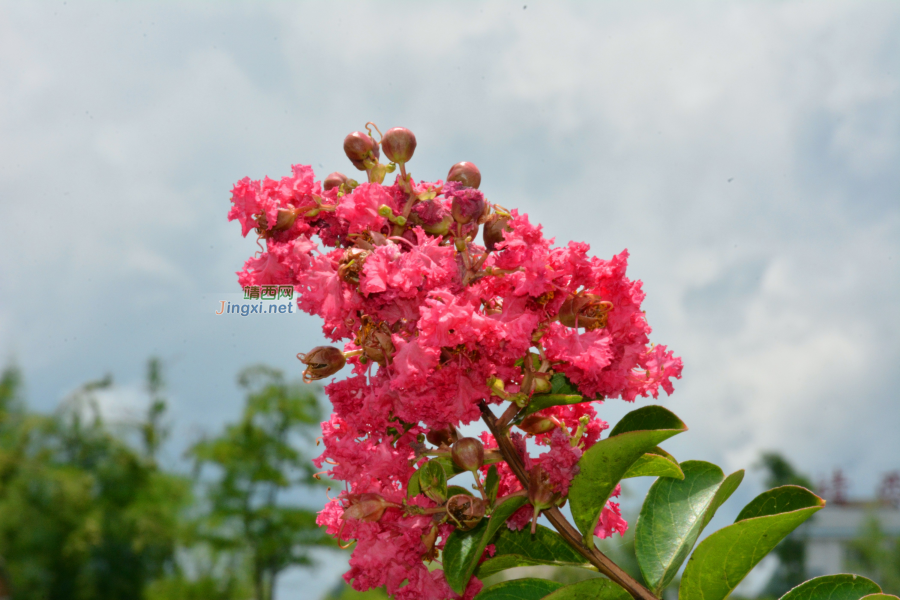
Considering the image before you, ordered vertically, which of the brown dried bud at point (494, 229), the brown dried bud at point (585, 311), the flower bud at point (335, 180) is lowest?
the brown dried bud at point (585, 311)

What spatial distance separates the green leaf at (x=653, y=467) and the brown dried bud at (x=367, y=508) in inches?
15.1

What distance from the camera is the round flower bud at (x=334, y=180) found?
115cm

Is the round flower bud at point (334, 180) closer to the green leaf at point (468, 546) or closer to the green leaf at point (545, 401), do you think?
the green leaf at point (545, 401)

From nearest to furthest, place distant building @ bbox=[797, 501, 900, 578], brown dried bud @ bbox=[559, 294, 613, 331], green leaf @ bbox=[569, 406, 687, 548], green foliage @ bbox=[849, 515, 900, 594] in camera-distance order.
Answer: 1. green leaf @ bbox=[569, 406, 687, 548]
2. brown dried bud @ bbox=[559, 294, 613, 331]
3. green foliage @ bbox=[849, 515, 900, 594]
4. distant building @ bbox=[797, 501, 900, 578]

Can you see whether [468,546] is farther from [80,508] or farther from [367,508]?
[80,508]

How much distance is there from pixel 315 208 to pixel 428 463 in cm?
47

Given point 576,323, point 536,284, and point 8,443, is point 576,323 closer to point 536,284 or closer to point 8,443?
point 536,284

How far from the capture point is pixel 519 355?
37.8 inches

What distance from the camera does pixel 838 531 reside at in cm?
1767

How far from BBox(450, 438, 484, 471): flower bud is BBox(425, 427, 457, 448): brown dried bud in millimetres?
66

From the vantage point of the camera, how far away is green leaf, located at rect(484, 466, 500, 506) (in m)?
1.01

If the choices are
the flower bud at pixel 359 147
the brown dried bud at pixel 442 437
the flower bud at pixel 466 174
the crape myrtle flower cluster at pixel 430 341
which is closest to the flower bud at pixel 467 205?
the crape myrtle flower cluster at pixel 430 341

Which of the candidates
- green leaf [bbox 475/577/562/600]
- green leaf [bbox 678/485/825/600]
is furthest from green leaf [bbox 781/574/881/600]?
green leaf [bbox 475/577/562/600]

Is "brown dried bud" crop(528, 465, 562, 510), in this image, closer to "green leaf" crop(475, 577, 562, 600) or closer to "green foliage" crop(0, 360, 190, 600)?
"green leaf" crop(475, 577, 562, 600)
